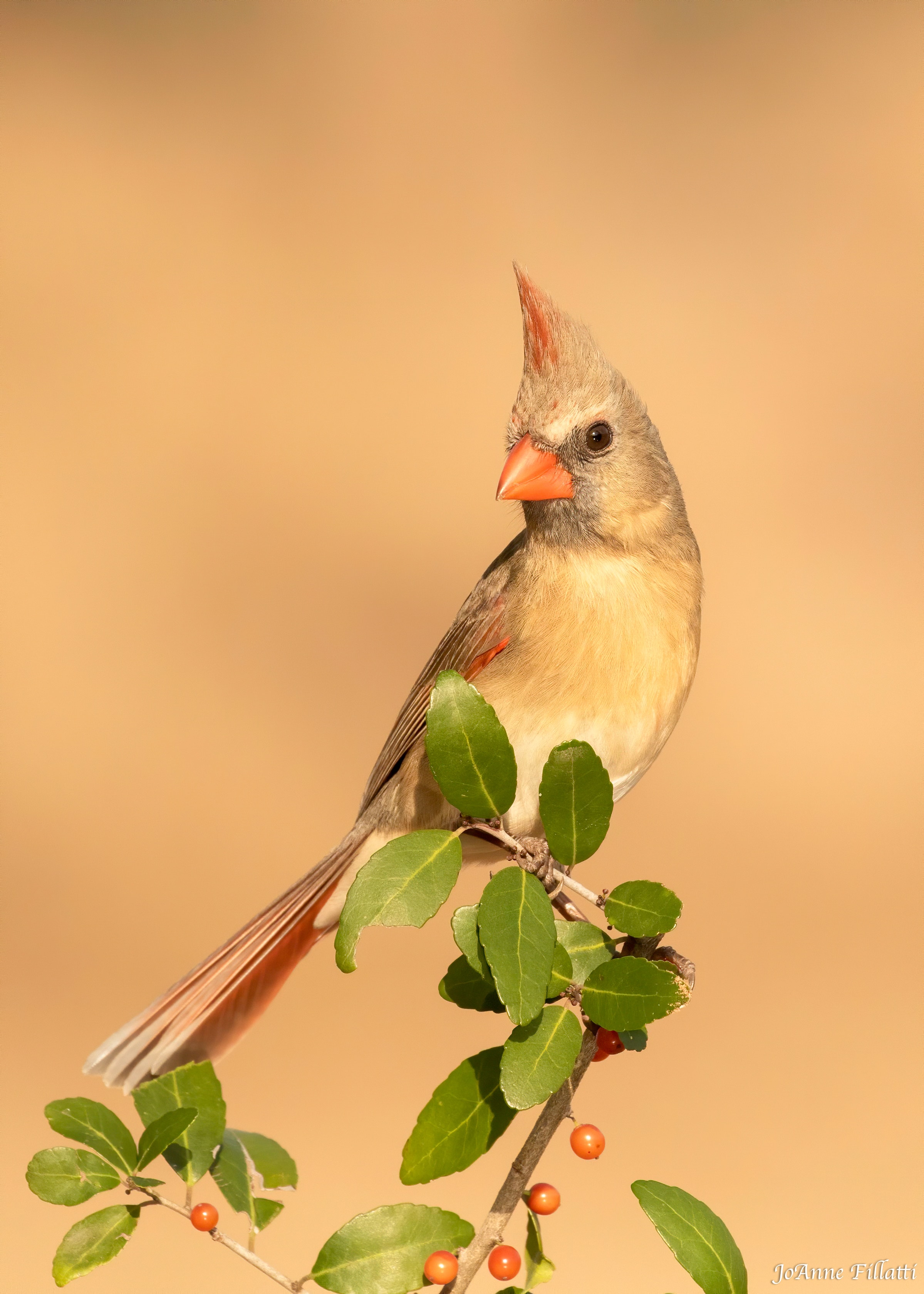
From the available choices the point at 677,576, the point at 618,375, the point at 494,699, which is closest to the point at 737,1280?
the point at 494,699

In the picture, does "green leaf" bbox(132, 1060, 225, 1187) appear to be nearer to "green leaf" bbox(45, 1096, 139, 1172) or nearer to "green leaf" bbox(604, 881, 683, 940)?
"green leaf" bbox(45, 1096, 139, 1172)

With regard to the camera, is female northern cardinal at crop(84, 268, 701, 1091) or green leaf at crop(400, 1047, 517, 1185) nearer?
green leaf at crop(400, 1047, 517, 1185)

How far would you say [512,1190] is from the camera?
1.12m

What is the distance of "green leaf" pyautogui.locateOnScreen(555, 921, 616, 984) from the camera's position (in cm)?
117

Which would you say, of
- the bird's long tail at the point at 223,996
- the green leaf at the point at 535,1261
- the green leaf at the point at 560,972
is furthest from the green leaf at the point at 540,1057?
the bird's long tail at the point at 223,996

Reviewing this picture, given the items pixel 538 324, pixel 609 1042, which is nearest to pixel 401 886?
pixel 609 1042

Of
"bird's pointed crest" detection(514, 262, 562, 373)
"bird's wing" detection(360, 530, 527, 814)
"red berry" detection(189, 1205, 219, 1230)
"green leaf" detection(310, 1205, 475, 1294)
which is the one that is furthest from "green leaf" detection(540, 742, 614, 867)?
"bird's pointed crest" detection(514, 262, 562, 373)

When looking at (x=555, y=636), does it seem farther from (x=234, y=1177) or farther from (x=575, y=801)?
(x=234, y=1177)

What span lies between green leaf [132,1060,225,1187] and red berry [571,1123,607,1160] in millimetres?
409

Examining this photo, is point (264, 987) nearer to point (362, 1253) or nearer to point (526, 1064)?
point (362, 1253)

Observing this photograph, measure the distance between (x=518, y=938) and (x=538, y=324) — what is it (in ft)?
3.32

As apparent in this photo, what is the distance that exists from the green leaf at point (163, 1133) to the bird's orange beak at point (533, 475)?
945mm

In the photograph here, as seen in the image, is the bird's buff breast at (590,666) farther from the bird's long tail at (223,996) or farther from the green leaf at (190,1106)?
the green leaf at (190,1106)

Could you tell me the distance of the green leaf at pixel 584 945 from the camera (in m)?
1.17
